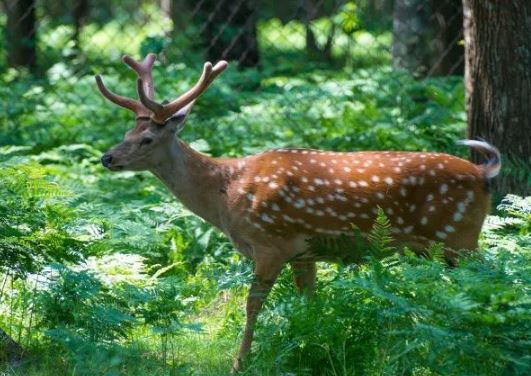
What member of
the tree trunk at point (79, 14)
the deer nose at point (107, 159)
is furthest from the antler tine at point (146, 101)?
the tree trunk at point (79, 14)

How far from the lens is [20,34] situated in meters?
14.4

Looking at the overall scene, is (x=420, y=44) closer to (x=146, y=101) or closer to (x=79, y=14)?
(x=146, y=101)

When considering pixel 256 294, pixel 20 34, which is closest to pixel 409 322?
pixel 256 294

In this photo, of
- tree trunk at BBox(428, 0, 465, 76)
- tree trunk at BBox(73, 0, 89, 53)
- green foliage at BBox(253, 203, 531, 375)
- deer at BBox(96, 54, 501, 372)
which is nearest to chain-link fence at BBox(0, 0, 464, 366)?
tree trunk at BBox(428, 0, 465, 76)

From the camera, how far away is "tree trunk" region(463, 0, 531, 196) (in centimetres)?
759

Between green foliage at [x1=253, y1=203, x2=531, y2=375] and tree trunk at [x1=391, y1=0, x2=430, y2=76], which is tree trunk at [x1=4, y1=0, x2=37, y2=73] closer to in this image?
tree trunk at [x1=391, y1=0, x2=430, y2=76]

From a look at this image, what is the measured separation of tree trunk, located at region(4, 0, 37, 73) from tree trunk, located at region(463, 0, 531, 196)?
7106mm

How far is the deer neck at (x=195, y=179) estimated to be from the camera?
22.0 feet

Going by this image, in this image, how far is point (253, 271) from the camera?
21.0ft

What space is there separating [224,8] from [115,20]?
739 cm

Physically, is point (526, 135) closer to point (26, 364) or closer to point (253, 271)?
point (253, 271)

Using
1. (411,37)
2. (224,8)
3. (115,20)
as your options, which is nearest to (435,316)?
(411,37)

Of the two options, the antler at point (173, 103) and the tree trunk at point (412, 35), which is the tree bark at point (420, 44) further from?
the antler at point (173, 103)

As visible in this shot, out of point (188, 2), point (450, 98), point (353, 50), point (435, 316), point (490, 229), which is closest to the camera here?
point (435, 316)
